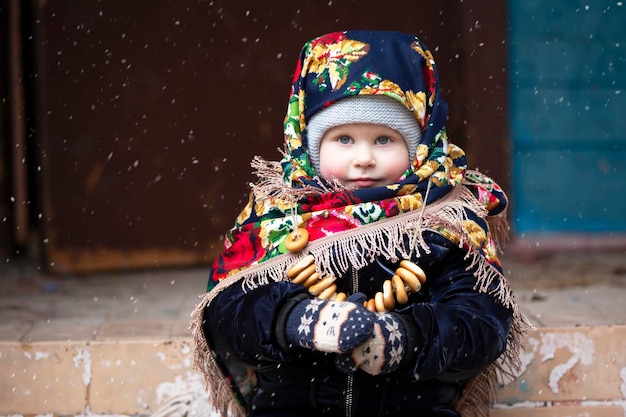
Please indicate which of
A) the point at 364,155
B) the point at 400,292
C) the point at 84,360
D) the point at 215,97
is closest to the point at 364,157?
the point at 364,155

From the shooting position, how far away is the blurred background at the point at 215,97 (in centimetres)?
431

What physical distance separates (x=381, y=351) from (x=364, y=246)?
0.29m

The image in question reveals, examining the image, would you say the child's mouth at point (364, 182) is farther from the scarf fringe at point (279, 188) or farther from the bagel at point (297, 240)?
the bagel at point (297, 240)

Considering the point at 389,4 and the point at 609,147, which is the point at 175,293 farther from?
the point at 609,147

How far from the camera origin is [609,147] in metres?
4.55

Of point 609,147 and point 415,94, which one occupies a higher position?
point 415,94

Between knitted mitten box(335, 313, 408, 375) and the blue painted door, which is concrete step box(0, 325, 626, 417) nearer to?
knitted mitten box(335, 313, 408, 375)

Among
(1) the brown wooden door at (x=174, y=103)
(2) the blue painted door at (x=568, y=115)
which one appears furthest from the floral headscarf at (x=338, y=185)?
(2) the blue painted door at (x=568, y=115)

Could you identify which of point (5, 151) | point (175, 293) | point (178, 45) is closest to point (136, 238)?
point (175, 293)

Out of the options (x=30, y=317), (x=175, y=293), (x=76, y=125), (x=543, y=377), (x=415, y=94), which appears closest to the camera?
(x=415, y=94)

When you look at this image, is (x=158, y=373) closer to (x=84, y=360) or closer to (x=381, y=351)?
(x=84, y=360)

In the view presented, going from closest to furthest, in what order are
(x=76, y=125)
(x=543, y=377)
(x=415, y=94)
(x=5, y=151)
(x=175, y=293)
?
(x=415, y=94), (x=543, y=377), (x=175, y=293), (x=76, y=125), (x=5, y=151)

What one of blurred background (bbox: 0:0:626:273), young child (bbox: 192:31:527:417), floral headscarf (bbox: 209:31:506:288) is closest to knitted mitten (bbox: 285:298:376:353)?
young child (bbox: 192:31:527:417)

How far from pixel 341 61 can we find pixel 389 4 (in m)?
2.25
